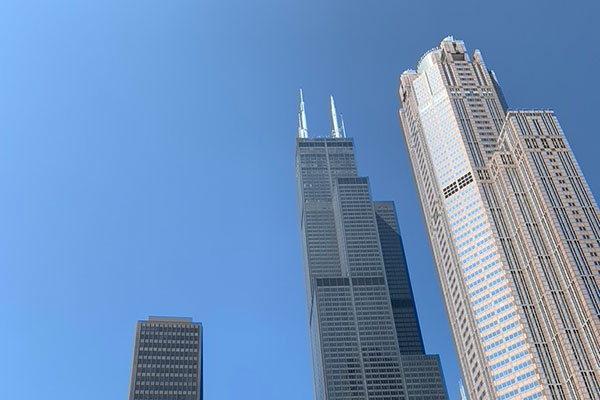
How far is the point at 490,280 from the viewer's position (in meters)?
192

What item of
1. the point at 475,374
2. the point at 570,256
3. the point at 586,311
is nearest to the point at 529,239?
the point at 570,256

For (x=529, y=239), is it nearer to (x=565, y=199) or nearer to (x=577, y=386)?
(x=565, y=199)

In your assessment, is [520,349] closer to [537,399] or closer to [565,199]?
[537,399]

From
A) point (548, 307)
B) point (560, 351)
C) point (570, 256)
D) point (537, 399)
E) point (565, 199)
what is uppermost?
point (565, 199)

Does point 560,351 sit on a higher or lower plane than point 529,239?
lower

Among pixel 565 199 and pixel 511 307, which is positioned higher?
pixel 565 199

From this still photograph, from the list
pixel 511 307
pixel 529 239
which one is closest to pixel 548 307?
pixel 511 307

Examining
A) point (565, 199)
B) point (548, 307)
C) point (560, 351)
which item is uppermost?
point (565, 199)

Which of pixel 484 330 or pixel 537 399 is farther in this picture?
pixel 484 330

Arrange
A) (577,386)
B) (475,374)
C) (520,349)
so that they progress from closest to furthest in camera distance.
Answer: (577,386)
(520,349)
(475,374)

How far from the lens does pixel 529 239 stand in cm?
19100

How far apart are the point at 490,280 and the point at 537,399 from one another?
3733 cm

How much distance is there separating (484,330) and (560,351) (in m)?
20.9

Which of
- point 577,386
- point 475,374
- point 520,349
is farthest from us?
point 475,374
